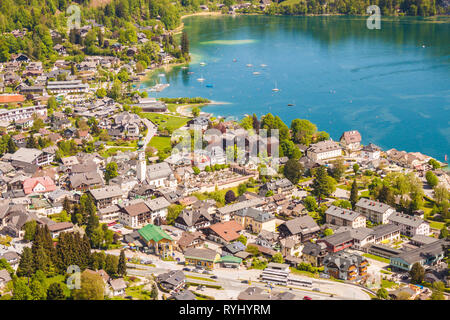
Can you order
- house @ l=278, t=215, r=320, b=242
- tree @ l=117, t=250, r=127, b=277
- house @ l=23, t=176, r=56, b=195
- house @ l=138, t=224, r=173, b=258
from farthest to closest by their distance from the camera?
house @ l=23, t=176, r=56, b=195
house @ l=278, t=215, r=320, b=242
house @ l=138, t=224, r=173, b=258
tree @ l=117, t=250, r=127, b=277

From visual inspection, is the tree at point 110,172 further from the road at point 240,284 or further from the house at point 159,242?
the road at point 240,284

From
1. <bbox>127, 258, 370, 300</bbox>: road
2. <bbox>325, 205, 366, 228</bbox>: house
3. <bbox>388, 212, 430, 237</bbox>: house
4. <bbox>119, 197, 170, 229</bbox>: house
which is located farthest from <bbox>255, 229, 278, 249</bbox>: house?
<bbox>388, 212, 430, 237</bbox>: house

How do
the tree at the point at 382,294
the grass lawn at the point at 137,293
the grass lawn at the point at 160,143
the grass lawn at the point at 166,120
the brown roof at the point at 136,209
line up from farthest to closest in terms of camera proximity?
1. the grass lawn at the point at 166,120
2. the grass lawn at the point at 160,143
3. the brown roof at the point at 136,209
4. the grass lawn at the point at 137,293
5. the tree at the point at 382,294

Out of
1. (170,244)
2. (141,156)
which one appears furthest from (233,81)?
(170,244)

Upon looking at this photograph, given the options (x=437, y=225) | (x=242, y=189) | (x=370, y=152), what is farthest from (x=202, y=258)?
(x=370, y=152)

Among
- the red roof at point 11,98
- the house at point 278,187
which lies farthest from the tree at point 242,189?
the red roof at point 11,98

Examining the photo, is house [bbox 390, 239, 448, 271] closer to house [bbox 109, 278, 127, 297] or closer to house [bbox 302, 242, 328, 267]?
house [bbox 302, 242, 328, 267]
